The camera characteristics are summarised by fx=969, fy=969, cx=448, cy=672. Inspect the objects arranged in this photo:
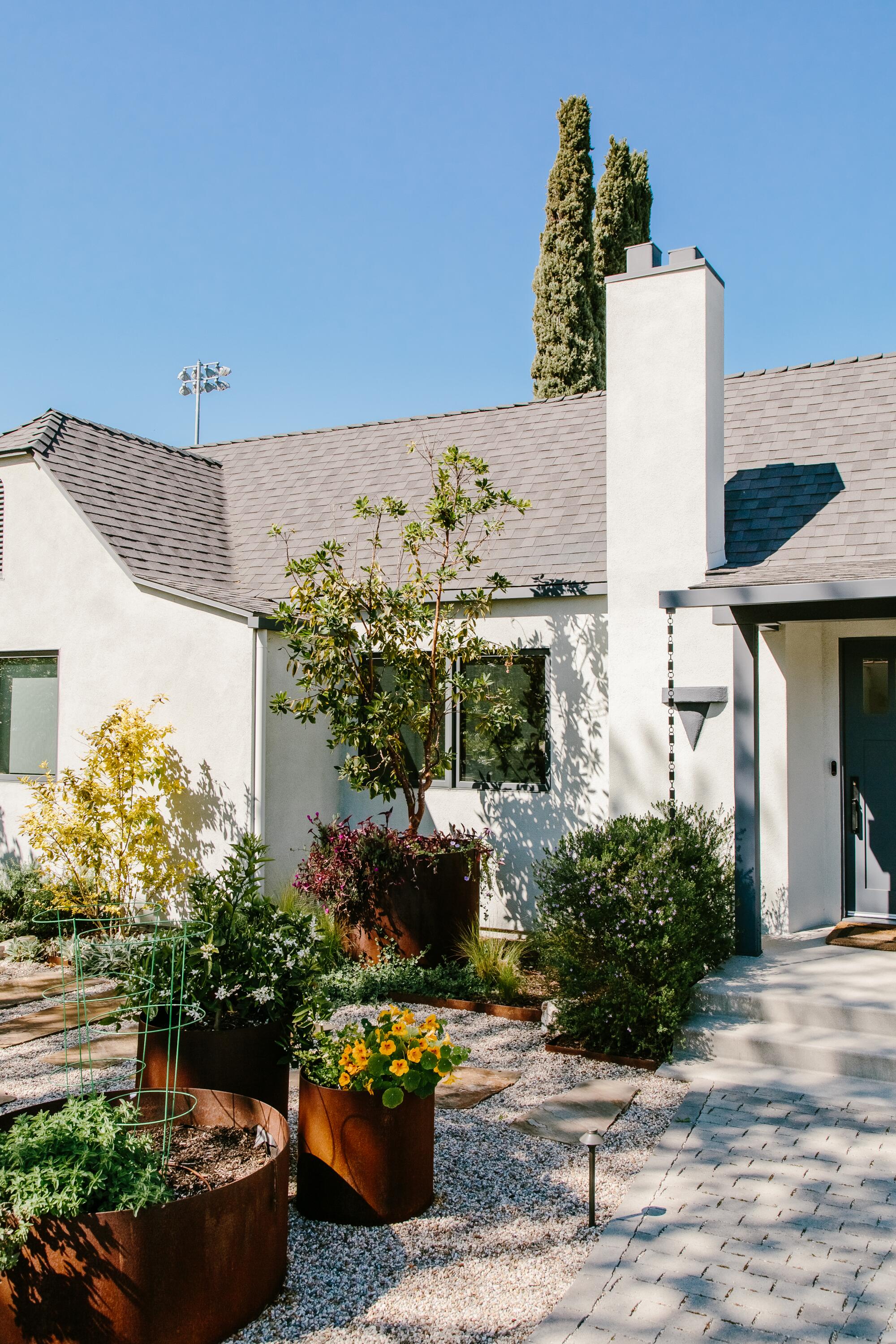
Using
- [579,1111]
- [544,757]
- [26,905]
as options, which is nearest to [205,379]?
[26,905]

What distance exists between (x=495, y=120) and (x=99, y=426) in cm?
626

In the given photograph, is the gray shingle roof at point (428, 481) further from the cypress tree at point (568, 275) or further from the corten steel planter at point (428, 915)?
the cypress tree at point (568, 275)

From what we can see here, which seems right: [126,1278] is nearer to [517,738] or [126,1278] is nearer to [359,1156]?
[359,1156]

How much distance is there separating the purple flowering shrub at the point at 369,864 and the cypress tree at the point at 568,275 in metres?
14.9

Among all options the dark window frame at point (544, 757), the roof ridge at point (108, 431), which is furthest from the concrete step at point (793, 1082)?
the roof ridge at point (108, 431)

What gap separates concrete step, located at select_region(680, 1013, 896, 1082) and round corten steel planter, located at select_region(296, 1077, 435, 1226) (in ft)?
8.53

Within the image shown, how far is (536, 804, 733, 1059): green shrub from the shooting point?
234 inches

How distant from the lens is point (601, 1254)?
3732 mm

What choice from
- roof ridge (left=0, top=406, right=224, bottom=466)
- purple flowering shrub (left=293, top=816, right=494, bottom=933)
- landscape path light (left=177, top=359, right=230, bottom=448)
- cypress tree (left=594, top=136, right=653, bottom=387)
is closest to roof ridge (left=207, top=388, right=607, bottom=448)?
roof ridge (left=0, top=406, right=224, bottom=466)

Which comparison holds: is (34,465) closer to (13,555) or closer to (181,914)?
(13,555)

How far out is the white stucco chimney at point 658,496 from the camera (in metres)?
8.01

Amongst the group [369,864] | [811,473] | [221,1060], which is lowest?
[221,1060]

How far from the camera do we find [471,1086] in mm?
5629

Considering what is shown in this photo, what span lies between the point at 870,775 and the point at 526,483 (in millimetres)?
4661
